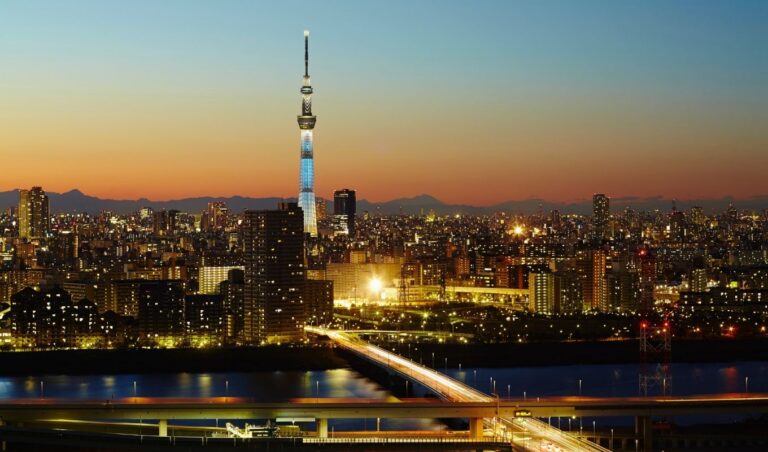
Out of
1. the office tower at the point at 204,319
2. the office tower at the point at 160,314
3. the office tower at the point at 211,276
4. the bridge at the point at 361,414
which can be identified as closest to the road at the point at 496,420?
the bridge at the point at 361,414

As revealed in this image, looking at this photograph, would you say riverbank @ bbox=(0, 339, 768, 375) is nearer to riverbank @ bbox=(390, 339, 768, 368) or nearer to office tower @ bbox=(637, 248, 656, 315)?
riverbank @ bbox=(390, 339, 768, 368)

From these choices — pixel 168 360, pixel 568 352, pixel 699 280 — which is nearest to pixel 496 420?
pixel 168 360

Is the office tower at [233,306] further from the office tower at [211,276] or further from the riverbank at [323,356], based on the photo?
the office tower at [211,276]

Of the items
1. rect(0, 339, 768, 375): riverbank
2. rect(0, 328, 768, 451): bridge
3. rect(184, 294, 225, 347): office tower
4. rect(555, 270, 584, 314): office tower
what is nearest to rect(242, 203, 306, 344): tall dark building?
rect(184, 294, 225, 347): office tower

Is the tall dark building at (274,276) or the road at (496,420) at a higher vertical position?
the tall dark building at (274,276)

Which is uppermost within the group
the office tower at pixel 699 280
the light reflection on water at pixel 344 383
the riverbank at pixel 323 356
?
the office tower at pixel 699 280

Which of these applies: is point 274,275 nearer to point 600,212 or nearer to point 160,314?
point 160,314

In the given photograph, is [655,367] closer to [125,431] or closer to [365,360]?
[365,360]
